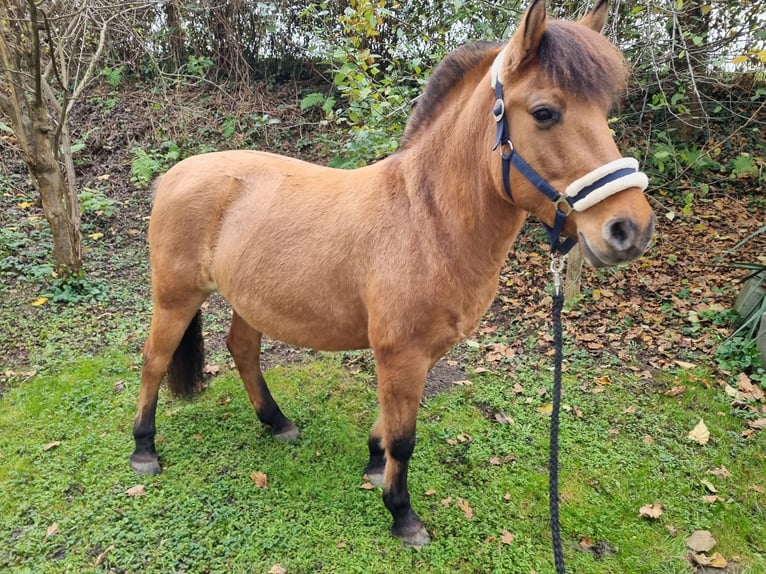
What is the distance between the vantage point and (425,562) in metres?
2.48

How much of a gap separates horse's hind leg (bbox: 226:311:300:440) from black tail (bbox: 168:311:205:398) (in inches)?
8.8

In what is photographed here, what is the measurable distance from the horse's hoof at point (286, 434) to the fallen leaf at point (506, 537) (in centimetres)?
154

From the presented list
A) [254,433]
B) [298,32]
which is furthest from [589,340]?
[298,32]

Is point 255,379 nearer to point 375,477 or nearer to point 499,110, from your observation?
point 375,477

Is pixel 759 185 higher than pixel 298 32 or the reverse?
the reverse

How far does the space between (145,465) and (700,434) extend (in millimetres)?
3949

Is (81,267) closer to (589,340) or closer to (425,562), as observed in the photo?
(425,562)

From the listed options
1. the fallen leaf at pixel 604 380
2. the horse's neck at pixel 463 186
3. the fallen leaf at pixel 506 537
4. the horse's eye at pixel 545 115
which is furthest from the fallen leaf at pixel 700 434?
the horse's eye at pixel 545 115

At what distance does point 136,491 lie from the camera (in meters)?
2.83

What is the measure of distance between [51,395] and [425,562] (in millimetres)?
3200

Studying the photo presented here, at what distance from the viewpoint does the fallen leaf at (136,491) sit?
2812 millimetres

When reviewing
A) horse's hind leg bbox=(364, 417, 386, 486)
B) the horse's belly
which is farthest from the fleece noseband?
horse's hind leg bbox=(364, 417, 386, 486)

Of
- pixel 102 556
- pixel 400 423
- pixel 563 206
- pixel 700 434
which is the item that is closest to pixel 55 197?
pixel 102 556

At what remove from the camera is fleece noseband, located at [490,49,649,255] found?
1.48 m
